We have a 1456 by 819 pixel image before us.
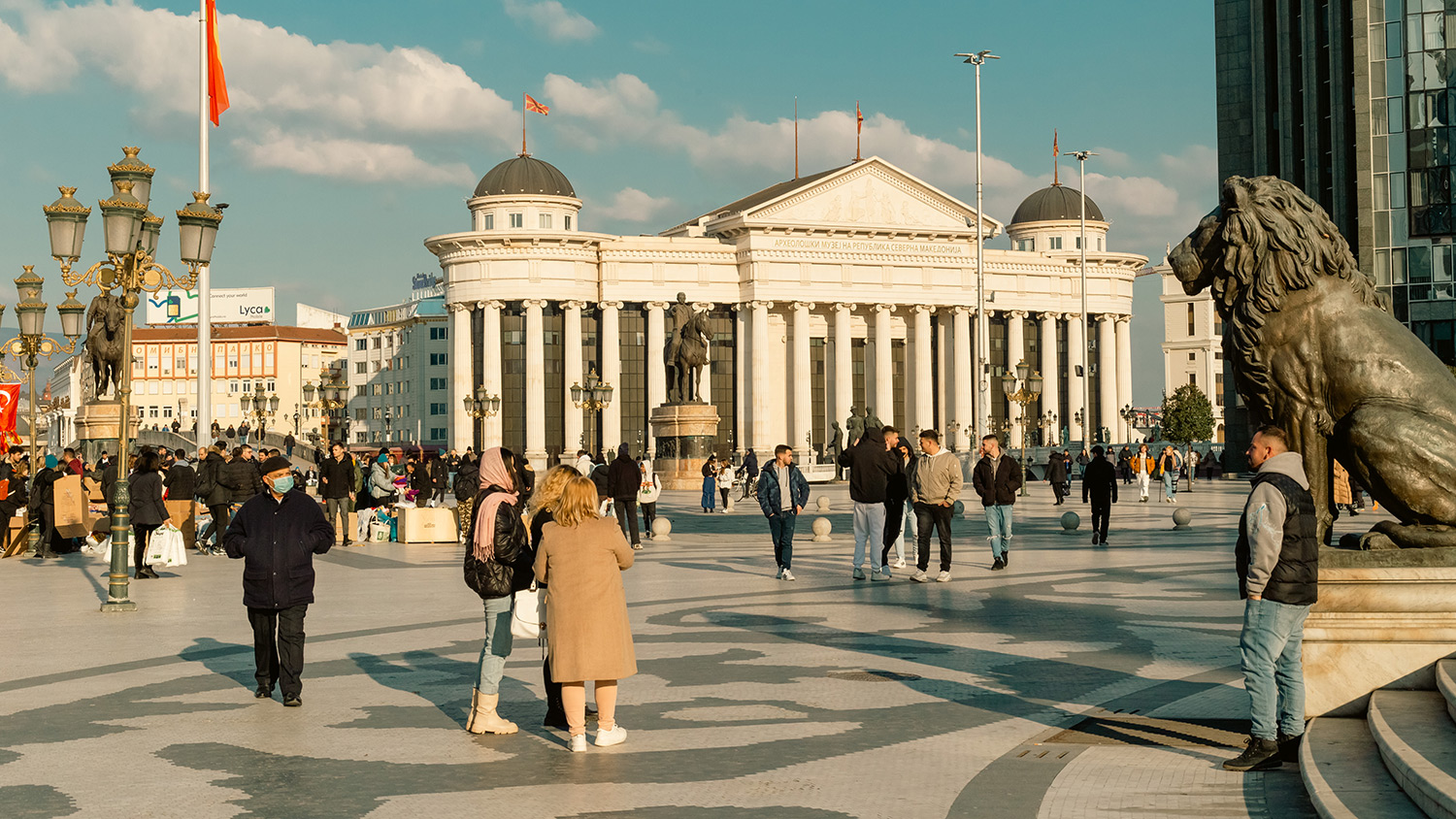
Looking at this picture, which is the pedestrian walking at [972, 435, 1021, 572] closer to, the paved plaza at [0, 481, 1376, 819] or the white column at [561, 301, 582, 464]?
the paved plaza at [0, 481, 1376, 819]

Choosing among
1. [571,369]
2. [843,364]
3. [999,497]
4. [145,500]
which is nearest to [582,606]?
[999,497]

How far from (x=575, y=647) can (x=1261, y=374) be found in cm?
412

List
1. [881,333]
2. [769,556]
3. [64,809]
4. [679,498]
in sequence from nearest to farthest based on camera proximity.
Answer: [64,809]
[769,556]
[679,498]
[881,333]

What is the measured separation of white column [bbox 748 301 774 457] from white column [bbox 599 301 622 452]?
825 centimetres

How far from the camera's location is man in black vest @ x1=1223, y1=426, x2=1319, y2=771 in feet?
24.6

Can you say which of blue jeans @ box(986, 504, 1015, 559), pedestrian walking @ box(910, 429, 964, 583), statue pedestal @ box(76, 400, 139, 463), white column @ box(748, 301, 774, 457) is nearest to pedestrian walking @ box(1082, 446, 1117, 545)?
blue jeans @ box(986, 504, 1015, 559)

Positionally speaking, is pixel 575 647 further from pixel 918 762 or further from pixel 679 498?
pixel 679 498

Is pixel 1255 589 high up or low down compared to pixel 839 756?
up

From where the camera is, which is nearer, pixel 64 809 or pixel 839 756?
pixel 64 809

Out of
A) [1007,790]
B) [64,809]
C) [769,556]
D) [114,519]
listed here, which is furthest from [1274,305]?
[769,556]

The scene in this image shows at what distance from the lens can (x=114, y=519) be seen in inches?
666

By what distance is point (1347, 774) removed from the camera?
6973mm

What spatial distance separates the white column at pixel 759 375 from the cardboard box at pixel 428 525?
62747mm

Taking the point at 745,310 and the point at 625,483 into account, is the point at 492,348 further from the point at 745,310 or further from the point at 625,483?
the point at 625,483
